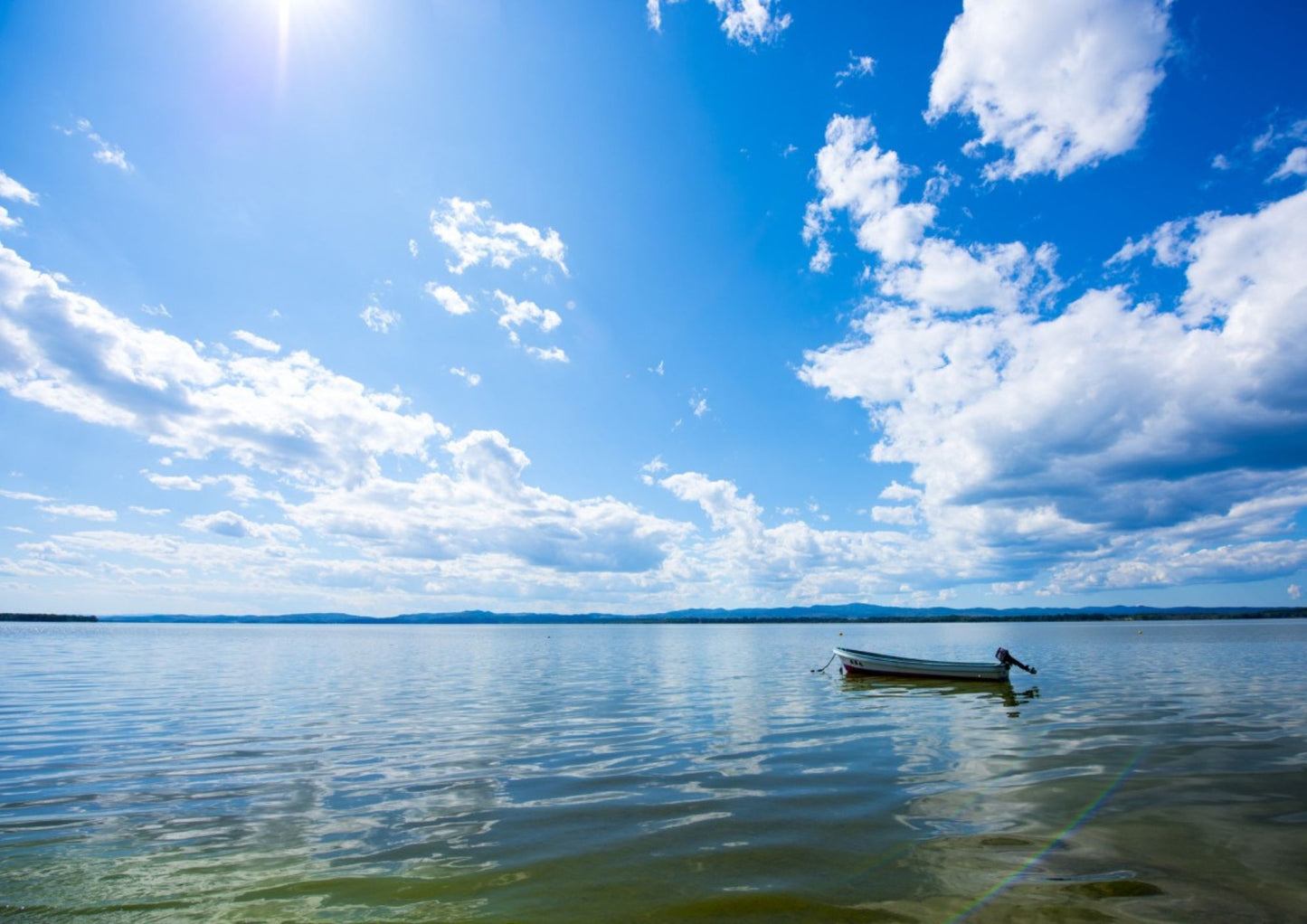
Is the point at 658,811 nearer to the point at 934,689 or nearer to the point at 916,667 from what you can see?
the point at 934,689

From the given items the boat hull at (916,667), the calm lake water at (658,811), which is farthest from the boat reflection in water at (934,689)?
the calm lake water at (658,811)

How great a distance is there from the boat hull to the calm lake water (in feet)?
28.8

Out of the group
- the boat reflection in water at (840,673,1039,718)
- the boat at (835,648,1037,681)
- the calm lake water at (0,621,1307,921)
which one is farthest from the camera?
the boat at (835,648,1037,681)

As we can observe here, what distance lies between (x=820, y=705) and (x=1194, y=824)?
2023 centimetres

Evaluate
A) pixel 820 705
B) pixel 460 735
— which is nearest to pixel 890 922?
pixel 460 735

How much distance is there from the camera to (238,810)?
14.8 metres

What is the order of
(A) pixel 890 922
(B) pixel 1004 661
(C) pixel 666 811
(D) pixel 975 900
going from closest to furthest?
(A) pixel 890 922, (D) pixel 975 900, (C) pixel 666 811, (B) pixel 1004 661

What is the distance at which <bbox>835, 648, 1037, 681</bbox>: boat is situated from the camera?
40906mm

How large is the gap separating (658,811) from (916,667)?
3509 cm

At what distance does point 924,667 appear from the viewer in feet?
143

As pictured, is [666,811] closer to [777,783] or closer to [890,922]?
[777,783]

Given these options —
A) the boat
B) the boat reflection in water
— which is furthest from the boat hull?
the boat reflection in water

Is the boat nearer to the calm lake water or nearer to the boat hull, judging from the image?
the boat hull

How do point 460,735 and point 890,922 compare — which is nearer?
point 890,922
